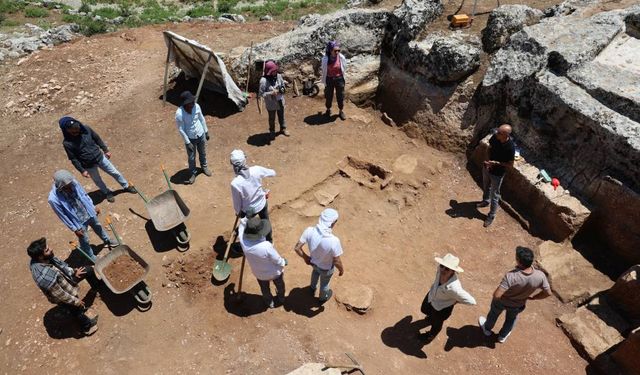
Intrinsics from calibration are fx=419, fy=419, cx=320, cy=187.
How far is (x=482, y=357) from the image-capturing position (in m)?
6.23

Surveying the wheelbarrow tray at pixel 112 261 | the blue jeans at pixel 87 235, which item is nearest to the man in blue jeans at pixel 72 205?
the blue jeans at pixel 87 235

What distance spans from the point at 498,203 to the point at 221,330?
230 inches

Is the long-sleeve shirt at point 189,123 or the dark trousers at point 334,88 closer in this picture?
the long-sleeve shirt at point 189,123

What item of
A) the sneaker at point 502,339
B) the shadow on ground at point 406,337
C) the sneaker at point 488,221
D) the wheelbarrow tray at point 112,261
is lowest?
the shadow on ground at point 406,337

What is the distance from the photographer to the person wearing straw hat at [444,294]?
5.30 metres

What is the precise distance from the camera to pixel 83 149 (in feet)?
24.8

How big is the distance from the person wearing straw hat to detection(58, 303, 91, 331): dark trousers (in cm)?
487

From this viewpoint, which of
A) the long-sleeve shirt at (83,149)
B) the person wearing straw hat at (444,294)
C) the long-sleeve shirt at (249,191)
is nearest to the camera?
the person wearing straw hat at (444,294)

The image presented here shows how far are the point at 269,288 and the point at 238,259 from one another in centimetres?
122

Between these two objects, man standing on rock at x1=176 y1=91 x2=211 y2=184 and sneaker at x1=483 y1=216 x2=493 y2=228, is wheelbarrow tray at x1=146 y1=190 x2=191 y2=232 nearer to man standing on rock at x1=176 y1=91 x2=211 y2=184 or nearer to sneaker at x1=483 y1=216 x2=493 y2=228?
man standing on rock at x1=176 y1=91 x2=211 y2=184

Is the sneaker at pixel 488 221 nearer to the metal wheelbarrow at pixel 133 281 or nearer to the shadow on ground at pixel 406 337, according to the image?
the shadow on ground at pixel 406 337

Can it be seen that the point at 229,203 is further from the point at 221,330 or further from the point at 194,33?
the point at 194,33

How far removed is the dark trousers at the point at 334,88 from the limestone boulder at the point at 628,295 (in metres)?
6.75

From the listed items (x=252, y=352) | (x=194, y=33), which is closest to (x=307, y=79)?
(x=194, y=33)
